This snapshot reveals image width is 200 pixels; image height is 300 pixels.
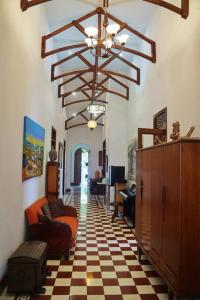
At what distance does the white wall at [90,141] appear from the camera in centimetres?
1791

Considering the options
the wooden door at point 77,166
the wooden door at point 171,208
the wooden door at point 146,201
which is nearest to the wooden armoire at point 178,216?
the wooden door at point 171,208

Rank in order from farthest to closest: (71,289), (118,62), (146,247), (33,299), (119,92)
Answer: (119,92) → (118,62) → (146,247) → (71,289) → (33,299)

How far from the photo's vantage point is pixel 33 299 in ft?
10.4

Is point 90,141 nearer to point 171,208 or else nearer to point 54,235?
point 54,235

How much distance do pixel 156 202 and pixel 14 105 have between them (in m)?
2.43

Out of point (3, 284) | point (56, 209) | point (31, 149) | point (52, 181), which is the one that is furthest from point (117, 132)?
point (3, 284)

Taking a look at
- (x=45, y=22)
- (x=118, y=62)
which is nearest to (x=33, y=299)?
(x=45, y=22)

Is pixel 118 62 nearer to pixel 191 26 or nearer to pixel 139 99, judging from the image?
pixel 139 99

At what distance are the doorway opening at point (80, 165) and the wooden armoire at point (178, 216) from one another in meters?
15.7

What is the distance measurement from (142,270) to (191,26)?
153 inches

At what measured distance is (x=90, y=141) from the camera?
18109 mm

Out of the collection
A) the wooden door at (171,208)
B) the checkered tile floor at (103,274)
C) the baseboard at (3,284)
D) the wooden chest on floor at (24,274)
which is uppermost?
the wooden door at (171,208)

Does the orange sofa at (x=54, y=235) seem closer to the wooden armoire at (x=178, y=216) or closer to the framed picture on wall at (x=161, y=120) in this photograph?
the wooden armoire at (x=178, y=216)

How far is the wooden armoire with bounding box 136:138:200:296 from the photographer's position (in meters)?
2.74
